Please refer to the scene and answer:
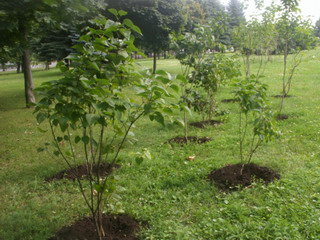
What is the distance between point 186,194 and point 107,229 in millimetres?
1172

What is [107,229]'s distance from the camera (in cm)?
301

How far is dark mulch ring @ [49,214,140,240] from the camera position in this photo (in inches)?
112

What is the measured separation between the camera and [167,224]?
3059mm

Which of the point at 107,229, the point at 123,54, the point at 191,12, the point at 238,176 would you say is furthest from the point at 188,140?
the point at 191,12

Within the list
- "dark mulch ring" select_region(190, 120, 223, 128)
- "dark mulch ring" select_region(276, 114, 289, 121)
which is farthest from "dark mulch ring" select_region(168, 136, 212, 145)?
"dark mulch ring" select_region(276, 114, 289, 121)

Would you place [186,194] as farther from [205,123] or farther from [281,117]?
[281,117]

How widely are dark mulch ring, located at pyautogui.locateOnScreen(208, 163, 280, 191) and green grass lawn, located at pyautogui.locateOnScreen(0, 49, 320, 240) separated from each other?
5.5 inches

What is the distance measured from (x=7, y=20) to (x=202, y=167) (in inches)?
130

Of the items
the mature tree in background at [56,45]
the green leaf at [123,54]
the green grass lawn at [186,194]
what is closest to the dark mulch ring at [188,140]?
the green grass lawn at [186,194]

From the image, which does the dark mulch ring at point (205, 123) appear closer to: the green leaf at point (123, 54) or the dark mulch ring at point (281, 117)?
the dark mulch ring at point (281, 117)

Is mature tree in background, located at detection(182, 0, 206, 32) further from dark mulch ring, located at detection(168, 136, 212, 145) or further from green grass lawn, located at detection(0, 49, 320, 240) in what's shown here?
green grass lawn, located at detection(0, 49, 320, 240)

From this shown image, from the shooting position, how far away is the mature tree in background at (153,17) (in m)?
14.9

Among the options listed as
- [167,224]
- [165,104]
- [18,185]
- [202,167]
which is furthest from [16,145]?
[165,104]

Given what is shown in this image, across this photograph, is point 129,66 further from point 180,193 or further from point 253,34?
point 253,34
